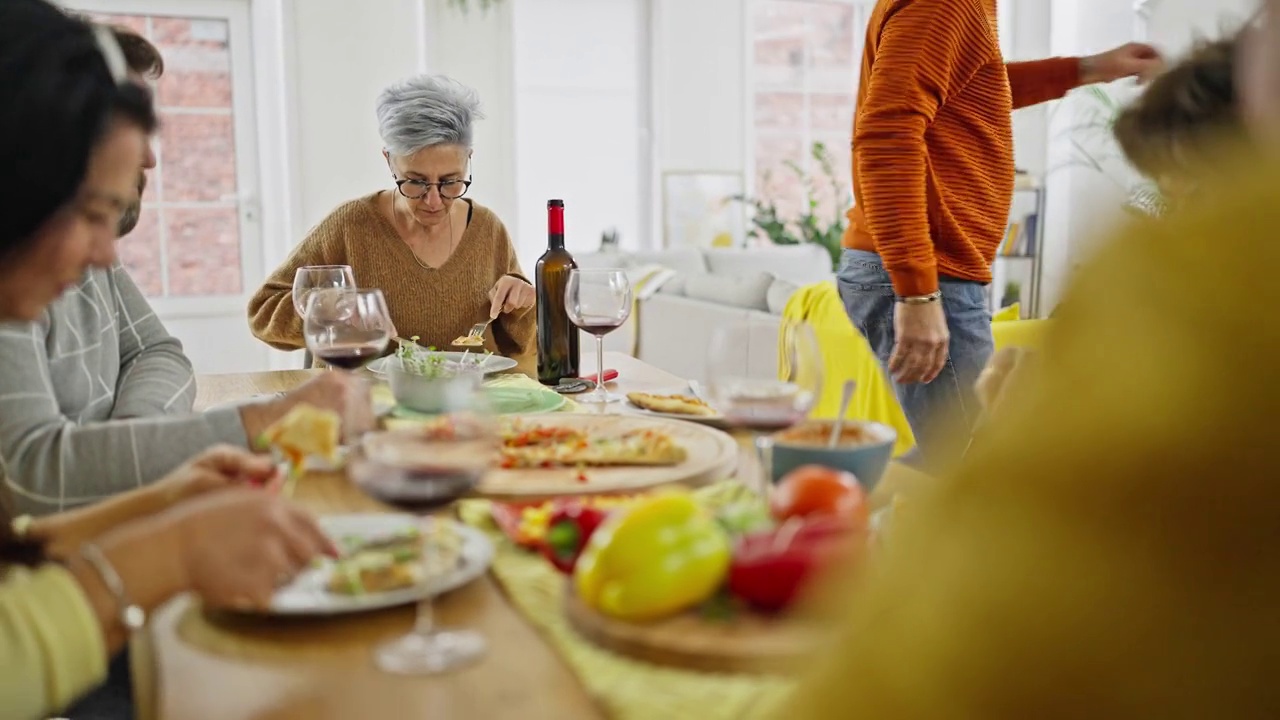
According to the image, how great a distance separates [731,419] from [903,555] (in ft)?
2.24

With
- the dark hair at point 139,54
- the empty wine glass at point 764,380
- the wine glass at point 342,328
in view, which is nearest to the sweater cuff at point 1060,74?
the empty wine glass at point 764,380

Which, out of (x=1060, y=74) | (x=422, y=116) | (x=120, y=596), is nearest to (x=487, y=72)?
(x=422, y=116)

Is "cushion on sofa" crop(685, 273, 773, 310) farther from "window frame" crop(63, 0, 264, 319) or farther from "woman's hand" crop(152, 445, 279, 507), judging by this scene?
"woman's hand" crop(152, 445, 279, 507)

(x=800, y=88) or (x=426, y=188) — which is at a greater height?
(x=800, y=88)

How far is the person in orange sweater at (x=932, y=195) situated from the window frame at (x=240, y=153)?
439 centimetres

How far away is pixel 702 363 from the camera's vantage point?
4.16m

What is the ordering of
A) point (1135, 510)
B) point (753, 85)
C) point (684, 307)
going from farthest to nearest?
point (753, 85)
point (684, 307)
point (1135, 510)

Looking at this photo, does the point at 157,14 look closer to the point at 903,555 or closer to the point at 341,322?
the point at 341,322

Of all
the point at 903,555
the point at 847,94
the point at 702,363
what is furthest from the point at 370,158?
the point at 903,555

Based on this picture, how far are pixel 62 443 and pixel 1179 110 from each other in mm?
1195

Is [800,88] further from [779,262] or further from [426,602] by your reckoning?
[426,602]

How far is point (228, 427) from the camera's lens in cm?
128

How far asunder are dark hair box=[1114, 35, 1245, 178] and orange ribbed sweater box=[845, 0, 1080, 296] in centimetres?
92

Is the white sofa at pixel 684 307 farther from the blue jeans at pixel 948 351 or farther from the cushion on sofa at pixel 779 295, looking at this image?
the blue jeans at pixel 948 351
